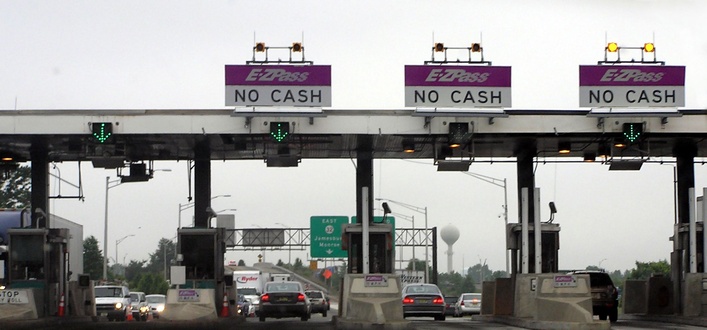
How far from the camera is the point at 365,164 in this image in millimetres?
34438

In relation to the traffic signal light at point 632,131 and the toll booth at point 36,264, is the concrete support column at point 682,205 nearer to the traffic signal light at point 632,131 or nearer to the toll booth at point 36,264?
the traffic signal light at point 632,131

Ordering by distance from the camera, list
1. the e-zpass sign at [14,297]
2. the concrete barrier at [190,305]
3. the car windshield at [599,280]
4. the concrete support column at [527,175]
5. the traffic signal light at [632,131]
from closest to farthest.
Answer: the e-zpass sign at [14,297] < the traffic signal light at [632,131] < the concrete barrier at [190,305] < the concrete support column at [527,175] < the car windshield at [599,280]

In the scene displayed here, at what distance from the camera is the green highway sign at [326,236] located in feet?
221

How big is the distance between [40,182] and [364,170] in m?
9.69

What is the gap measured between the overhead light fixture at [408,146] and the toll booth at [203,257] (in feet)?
19.4

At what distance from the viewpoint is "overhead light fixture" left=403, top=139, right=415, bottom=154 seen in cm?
3328

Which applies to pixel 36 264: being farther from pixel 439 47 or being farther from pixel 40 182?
pixel 439 47

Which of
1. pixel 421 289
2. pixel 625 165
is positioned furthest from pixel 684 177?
pixel 421 289

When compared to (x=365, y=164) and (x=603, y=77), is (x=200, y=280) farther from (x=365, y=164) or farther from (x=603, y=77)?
(x=603, y=77)

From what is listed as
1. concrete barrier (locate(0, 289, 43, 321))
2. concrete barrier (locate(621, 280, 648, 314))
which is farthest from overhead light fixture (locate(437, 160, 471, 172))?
concrete barrier (locate(0, 289, 43, 321))

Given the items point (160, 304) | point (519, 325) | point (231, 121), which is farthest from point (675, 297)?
point (160, 304)

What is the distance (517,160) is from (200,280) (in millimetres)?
10660

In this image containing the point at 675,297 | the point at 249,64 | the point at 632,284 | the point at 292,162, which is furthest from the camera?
the point at 632,284

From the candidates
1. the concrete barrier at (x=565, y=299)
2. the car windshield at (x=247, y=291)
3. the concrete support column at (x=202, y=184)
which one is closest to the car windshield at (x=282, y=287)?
Answer: the concrete support column at (x=202, y=184)
